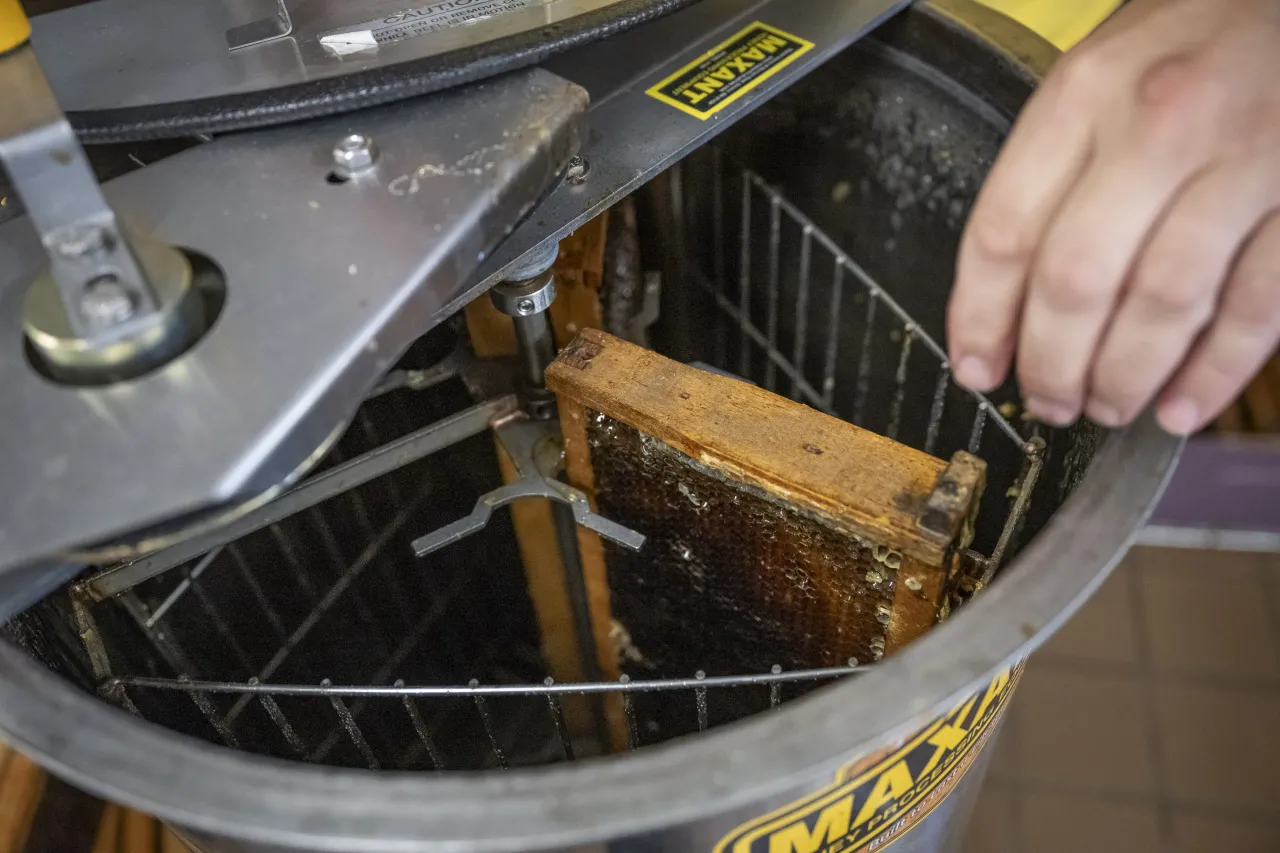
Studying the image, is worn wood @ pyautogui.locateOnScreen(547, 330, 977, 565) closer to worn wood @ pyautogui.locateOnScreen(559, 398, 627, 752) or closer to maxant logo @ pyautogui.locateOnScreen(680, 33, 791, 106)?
worn wood @ pyautogui.locateOnScreen(559, 398, 627, 752)

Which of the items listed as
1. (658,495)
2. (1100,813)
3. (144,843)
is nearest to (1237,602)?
(1100,813)

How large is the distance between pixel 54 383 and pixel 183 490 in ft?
0.26

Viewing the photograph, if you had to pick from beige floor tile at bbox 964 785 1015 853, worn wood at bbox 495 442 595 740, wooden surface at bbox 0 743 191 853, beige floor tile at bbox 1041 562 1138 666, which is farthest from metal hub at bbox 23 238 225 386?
beige floor tile at bbox 1041 562 1138 666

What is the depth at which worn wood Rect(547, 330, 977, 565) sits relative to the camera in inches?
20.8

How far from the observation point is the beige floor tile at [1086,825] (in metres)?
1.09

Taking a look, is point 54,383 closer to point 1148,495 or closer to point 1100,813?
point 1148,495

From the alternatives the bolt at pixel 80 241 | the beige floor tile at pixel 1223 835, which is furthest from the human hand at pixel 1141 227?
the beige floor tile at pixel 1223 835

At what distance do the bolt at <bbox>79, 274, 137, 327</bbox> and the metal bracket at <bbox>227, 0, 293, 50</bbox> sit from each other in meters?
0.22

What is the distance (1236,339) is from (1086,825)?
89 cm

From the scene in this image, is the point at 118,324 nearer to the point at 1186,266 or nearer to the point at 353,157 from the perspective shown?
the point at 353,157

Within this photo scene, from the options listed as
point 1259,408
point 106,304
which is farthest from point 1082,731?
point 106,304

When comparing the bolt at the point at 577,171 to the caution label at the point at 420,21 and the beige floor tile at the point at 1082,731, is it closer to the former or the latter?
the caution label at the point at 420,21

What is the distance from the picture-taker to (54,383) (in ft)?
1.23

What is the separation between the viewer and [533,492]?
68cm
